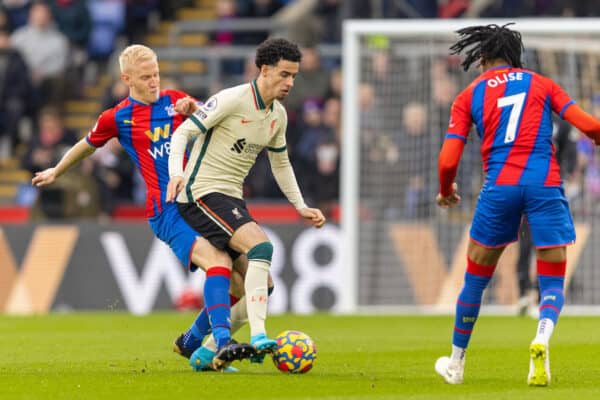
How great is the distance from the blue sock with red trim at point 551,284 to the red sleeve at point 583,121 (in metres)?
0.75

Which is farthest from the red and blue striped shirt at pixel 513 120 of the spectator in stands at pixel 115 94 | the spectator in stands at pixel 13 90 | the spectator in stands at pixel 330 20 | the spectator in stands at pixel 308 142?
the spectator in stands at pixel 13 90

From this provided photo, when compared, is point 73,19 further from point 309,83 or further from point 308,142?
point 308,142

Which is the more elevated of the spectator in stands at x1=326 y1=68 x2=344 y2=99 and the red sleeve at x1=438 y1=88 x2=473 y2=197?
the red sleeve at x1=438 y1=88 x2=473 y2=197

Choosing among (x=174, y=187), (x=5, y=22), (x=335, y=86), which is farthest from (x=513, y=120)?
(x=5, y=22)

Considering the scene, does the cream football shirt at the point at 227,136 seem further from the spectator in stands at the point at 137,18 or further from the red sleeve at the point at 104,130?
the spectator in stands at the point at 137,18

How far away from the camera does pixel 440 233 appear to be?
16969 mm

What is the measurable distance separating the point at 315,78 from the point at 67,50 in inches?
176

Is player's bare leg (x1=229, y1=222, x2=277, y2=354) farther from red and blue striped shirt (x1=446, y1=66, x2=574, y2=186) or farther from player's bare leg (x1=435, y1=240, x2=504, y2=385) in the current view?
red and blue striped shirt (x1=446, y1=66, x2=574, y2=186)

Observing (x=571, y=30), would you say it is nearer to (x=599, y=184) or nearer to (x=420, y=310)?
(x=599, y=184)

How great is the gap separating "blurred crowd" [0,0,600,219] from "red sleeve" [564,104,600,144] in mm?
8238

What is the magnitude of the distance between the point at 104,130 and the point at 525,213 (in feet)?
10.2

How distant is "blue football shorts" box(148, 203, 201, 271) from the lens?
8703 mm

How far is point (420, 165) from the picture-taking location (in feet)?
56.4

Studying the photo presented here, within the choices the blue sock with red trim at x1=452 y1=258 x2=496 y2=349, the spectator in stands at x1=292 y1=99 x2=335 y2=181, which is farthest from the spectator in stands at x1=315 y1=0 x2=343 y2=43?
the blue sock with red trim at x1=452 y1=258 x2=496 y2=349
